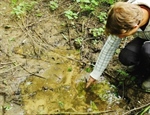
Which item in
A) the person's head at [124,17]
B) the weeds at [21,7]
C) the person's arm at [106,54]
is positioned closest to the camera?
the person's head at [124,17]

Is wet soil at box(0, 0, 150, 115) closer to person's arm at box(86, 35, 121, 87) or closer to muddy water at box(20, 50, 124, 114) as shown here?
muddy water at box(20, 50, 124, 114)

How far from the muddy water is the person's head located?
0.81m

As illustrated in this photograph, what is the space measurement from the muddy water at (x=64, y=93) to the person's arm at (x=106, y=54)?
6.2 inches

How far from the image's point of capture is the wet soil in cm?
238

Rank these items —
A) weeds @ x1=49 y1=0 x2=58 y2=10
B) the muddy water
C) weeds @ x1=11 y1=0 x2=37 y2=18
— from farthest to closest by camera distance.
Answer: weeds @ x1=49 y1=0 x2=58 y2=10
weeds @ x1=11 y1=0 x2=37 y2=18
the muddy water

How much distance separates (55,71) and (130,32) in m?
1.00

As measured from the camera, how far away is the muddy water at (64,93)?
237 centimetres

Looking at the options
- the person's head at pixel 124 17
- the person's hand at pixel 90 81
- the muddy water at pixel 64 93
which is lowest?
the muddy water at pixel 64 93

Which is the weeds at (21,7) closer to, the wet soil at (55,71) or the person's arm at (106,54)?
the wet soil at (55,71)

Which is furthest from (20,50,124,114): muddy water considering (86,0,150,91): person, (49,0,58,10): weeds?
(49,0,58,10): weeds

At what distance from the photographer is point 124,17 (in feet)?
5.94

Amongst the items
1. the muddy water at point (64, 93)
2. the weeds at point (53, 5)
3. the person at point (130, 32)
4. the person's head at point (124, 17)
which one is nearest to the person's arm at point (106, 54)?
the person at point (130, 32)

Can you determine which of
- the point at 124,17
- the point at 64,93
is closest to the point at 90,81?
the point at 64,93

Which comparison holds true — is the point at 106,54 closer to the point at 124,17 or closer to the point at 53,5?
the point at 124,17
